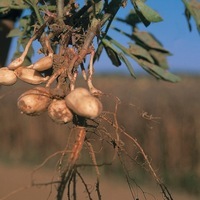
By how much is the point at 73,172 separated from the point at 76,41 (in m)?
0.25

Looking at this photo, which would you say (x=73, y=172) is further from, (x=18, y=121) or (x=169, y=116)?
(x=18, y=121)

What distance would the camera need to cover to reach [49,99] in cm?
95

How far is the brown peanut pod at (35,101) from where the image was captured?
3.11ft

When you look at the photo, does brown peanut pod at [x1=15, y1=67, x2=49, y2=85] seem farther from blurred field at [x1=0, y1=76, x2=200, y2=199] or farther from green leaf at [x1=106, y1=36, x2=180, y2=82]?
blurred field at [x1=0, y1=76, x2=200, y2=199]

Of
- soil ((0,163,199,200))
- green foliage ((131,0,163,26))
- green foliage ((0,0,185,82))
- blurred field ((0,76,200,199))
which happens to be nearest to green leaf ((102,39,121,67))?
green foliage ((0,0,185,82))

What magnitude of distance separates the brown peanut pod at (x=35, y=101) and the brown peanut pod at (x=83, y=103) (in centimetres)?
5

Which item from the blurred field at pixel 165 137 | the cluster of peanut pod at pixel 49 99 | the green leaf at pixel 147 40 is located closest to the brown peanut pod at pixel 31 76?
the cluster of peanut pod at pixel 49 99

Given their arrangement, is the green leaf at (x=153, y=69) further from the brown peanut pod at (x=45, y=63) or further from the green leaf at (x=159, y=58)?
the brown peanut pod at (x=45, y=63)

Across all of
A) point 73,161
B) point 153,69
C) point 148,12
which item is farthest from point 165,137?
point 148,12

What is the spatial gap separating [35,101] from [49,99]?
0.02 m

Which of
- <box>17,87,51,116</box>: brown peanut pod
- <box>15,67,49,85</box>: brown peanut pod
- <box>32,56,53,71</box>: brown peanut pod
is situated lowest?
<box>17,87,51,116</box>: brown peanut pod

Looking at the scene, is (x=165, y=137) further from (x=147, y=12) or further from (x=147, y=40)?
(x=147, y=12)

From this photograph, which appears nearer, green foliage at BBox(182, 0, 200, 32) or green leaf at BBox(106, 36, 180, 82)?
green foliage at BBox(182, 0, 200, 32)

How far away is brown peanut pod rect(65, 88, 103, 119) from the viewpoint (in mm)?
892
